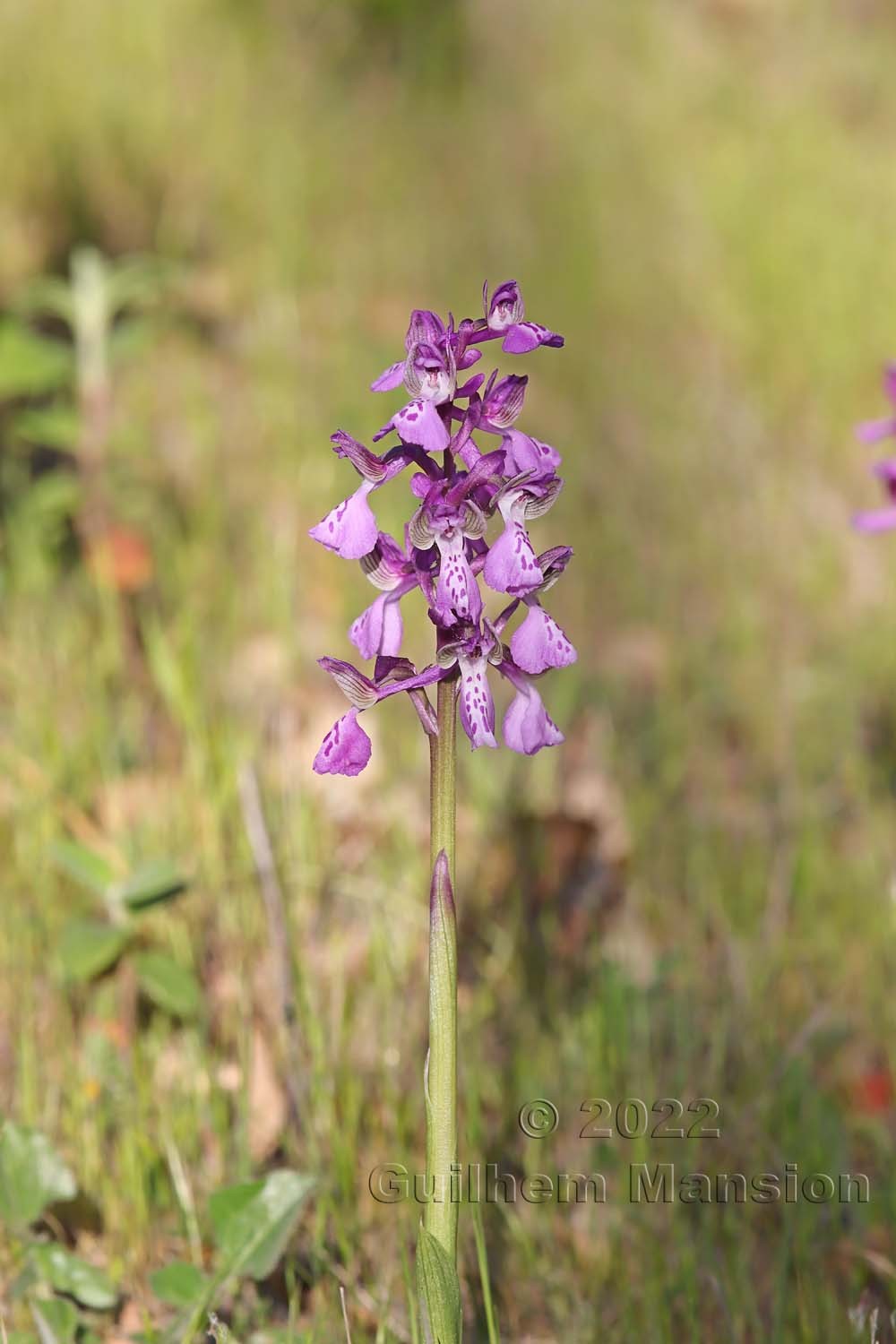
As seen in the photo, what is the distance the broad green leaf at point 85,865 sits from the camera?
2012 mm

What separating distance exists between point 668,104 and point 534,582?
6.53 meters

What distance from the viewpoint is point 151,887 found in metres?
1.98

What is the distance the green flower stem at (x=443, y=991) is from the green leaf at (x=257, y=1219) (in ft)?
1.36

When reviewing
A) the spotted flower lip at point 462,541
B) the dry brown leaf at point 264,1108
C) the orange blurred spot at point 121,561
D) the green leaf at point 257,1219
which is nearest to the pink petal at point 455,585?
the spotted flower lip at point 462,541

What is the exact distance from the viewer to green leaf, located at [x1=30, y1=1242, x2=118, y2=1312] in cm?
161

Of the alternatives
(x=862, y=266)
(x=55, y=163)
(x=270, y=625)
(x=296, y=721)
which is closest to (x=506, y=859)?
(x=296, y=721)

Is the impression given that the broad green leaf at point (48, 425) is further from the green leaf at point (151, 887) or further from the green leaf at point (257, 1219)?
the green leaf at point (257, 1219)

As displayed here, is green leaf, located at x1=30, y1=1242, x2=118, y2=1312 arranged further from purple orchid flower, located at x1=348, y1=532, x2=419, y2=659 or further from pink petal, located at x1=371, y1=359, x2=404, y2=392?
pink petal, located at x1=371, y1=359, x2=404, y2=392

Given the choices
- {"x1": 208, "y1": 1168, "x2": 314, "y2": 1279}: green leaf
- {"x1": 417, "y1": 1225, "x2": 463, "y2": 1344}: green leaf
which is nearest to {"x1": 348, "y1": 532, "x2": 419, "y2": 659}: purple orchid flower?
{"x1": 417, "y1": 1225, "x2": 463, "y2": 1344}: green leaf

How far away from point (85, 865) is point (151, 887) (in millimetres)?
122

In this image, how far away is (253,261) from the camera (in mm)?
4492
